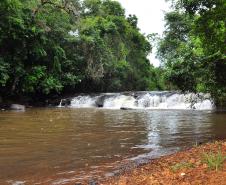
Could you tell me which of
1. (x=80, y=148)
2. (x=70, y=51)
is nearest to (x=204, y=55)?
(x=80, y=148)

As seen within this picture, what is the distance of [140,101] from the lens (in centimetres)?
→ 2955

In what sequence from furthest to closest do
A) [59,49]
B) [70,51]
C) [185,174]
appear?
[70,51]
[59,49]
[185,174]

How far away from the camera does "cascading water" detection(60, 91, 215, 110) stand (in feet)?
90.2

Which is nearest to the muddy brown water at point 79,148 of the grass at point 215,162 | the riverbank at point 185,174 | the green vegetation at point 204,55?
the riverbank at point 185,174

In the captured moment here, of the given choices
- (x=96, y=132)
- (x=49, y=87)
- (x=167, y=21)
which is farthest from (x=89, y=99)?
(x=96, y=132)

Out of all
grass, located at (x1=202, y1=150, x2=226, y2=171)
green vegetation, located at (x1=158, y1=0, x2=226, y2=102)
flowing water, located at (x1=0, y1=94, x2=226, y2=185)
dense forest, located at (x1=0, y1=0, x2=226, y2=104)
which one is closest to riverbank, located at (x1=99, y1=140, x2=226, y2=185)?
grass, located at (x1=202, y1=150, x2=226, y2=171)

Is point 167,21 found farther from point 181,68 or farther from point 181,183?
point 181,183

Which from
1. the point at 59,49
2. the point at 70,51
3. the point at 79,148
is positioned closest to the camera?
the point at 79,148

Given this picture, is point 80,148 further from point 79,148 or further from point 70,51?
point 70,51

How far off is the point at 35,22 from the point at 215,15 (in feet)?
67.0

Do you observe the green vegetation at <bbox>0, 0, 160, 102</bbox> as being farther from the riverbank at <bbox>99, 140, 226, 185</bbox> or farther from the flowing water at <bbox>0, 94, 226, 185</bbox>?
the riverbank at <bbox>99, 140, 226, 185</bbox>

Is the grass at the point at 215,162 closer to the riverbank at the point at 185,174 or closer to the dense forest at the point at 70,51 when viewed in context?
the riverbank at the point at 185,174

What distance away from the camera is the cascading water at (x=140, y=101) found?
2750cm

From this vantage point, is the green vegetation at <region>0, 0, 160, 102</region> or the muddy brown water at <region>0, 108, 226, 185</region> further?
the green vegetation at <region>0, 0, 160, 102</region>
